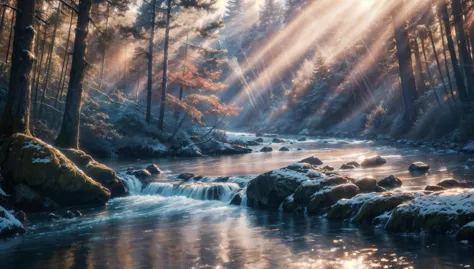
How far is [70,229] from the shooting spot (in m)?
11.0

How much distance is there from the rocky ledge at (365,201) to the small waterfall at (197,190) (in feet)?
5.02

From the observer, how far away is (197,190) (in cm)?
1656

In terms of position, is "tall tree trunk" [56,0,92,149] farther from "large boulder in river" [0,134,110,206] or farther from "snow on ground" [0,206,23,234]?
"snow on ground" [0,206,23,234]

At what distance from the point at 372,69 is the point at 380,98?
17.2 feet

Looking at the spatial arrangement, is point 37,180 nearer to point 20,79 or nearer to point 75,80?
point 20,79

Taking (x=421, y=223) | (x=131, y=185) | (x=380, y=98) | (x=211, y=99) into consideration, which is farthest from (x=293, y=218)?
(x=380, y=98)

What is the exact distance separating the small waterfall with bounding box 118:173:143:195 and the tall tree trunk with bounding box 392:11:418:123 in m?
22.1

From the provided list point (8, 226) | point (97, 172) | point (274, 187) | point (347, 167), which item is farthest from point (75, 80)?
point (347, 167)

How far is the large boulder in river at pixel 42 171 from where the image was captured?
12953 mm

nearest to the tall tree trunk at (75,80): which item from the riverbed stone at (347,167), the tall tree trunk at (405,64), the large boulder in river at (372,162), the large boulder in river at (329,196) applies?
the large boulder in river at (329,196)

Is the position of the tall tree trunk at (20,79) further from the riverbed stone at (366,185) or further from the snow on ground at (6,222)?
the riverbed stone at (366,185)

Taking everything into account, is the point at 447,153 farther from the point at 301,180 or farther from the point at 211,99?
the point at 211,99

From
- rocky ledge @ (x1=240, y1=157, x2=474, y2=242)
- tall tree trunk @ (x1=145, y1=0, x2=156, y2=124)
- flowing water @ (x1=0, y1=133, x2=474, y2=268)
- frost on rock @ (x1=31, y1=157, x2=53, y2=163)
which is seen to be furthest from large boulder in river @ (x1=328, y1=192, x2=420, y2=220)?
tall tree trunk @ (x1=145, y1=0, x2=156, y2=124)

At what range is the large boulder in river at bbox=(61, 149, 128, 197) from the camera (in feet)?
52.6
